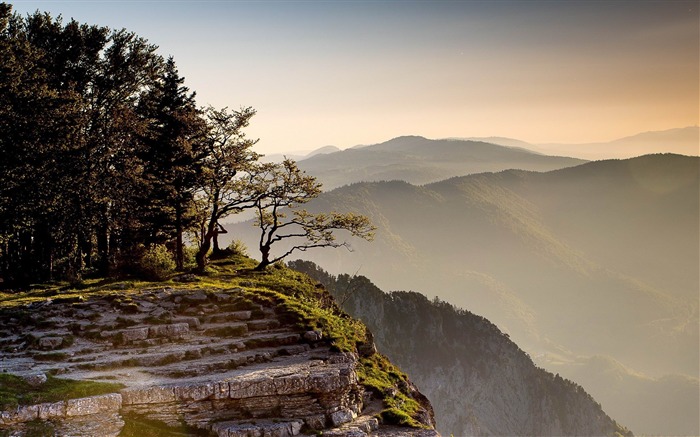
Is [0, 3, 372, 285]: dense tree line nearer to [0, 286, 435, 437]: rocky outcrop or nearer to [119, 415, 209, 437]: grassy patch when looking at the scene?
[0, 286, 435, 437]: rocky outcrop

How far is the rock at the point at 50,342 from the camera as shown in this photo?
22891 mm

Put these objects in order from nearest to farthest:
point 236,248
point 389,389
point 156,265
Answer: point 389,389 → point 156,265 → point 236,248

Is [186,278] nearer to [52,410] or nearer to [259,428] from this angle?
[52,410]

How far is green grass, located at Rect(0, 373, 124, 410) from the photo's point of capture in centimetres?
1823

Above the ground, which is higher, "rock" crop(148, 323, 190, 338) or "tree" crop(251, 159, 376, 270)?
"tree" crop(251, 159, 376, 270)

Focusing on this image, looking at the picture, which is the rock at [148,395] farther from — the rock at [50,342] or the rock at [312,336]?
the rock at [312,336]

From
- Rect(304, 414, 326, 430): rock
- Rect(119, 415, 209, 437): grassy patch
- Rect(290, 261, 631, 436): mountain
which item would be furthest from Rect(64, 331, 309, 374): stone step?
Rect(290, 261, 631, 436): mountain

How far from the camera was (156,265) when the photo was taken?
35.8 meters

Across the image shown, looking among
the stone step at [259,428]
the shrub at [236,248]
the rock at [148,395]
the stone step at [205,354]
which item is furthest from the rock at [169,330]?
the shrub at [236,248]

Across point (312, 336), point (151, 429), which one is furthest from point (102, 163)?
point (151, 429)

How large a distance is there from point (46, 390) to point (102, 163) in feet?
83.0

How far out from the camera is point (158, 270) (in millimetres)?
35469

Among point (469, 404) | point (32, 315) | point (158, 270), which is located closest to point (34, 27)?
point (158, 270)

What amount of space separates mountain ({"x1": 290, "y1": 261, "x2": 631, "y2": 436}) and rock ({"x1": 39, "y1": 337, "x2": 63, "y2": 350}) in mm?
94269
